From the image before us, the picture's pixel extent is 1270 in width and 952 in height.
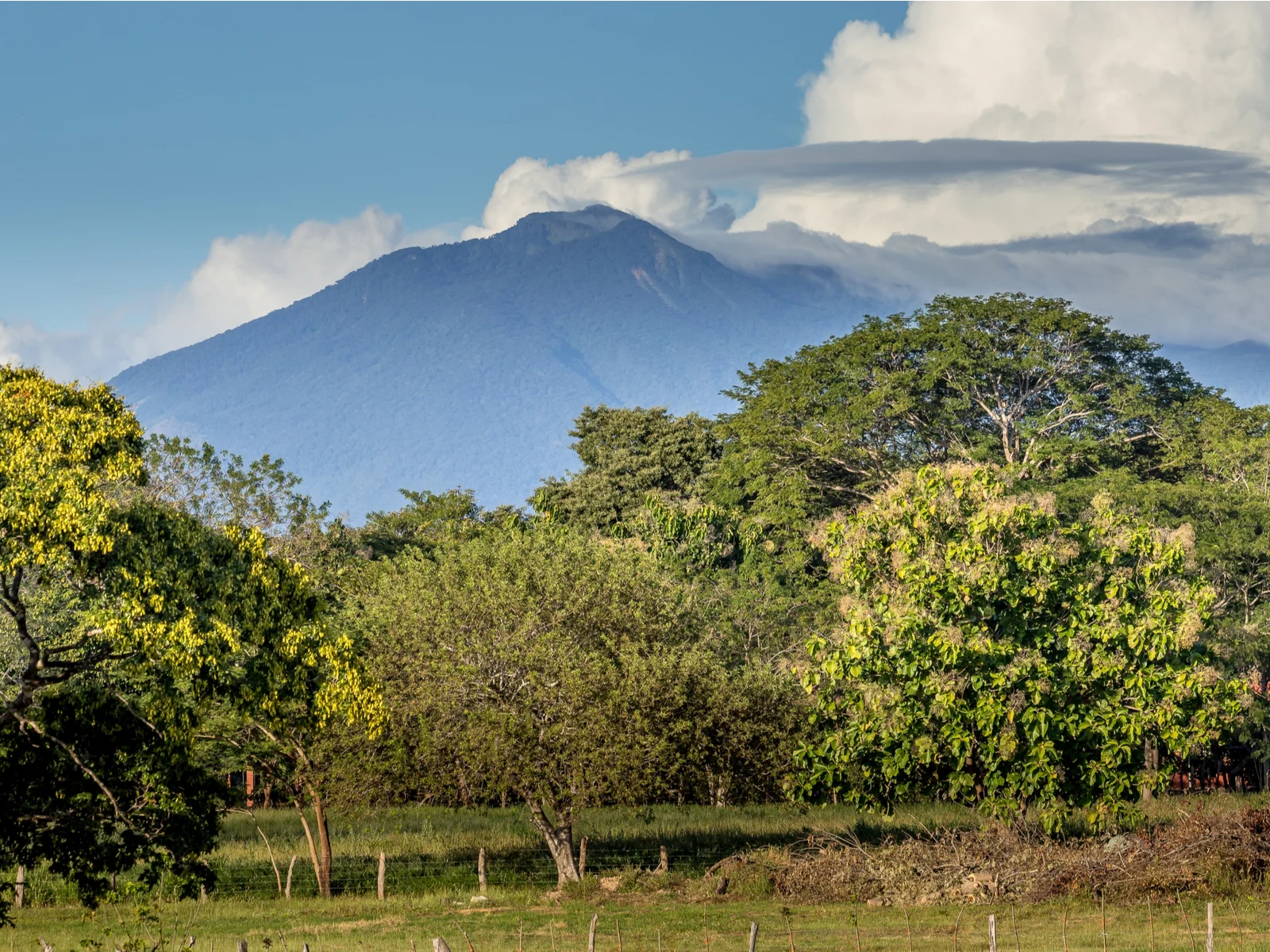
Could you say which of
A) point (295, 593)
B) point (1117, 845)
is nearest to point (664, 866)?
point (1117, 845)

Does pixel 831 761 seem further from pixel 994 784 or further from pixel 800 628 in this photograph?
pixel 800 628

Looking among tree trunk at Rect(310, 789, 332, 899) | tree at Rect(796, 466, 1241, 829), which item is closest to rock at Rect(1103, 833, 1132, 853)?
tree at Rect(796, 466, 1241, 829)

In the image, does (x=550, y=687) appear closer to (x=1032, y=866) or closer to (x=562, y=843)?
(x=562, y=843)

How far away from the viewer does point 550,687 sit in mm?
31672

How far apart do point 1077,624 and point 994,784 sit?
12.8 feet

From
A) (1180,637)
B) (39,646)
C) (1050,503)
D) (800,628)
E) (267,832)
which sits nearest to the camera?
(39,646)

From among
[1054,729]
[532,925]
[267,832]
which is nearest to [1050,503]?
[1054,729]

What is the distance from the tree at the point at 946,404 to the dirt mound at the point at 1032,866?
27.1 metres

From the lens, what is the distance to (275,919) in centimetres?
2944

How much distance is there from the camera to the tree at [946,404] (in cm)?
5894

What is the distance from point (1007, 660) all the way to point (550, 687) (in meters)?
10.1

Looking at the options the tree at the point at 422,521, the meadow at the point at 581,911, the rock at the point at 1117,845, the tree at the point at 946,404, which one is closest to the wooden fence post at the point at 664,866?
the meadow at the point at 581,911

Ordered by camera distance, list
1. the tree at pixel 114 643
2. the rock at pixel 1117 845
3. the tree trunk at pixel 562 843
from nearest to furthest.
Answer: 1. the tree at pixel 114 643
2. the rock at pixel 1117 845
3. the tree trunk at pixel 562 843

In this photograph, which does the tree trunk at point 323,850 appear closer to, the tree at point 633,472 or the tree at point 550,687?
the tree at point 550,687
